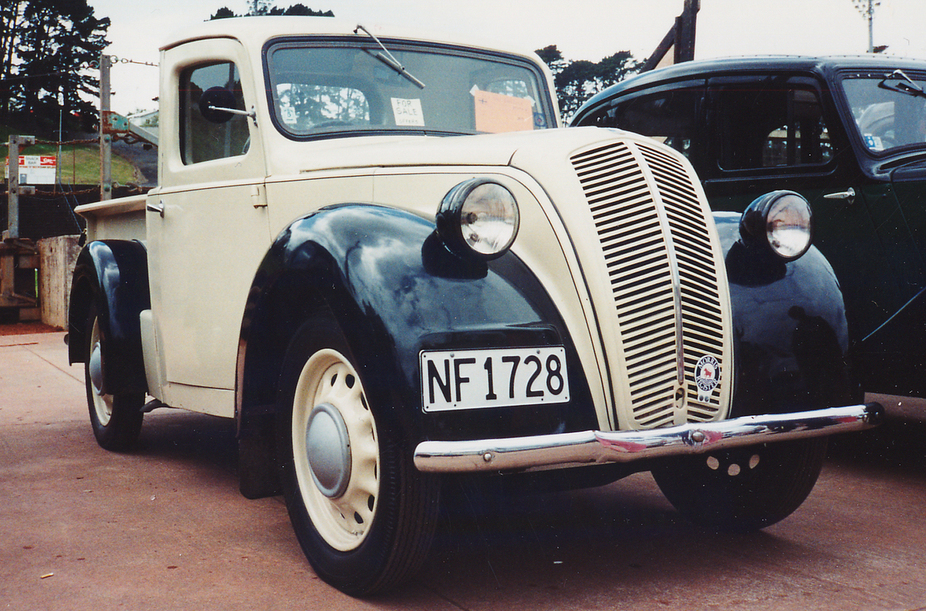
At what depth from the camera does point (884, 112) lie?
489 cm

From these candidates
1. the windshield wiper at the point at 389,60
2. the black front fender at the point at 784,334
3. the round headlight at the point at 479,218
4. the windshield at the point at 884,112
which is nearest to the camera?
the round headlight at the point at 479,218

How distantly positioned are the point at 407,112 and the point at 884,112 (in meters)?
2.69

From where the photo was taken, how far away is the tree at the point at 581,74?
1461 centimetres

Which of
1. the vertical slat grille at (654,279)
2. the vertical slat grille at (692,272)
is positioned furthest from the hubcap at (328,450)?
the vertical slat grille at (692,272)

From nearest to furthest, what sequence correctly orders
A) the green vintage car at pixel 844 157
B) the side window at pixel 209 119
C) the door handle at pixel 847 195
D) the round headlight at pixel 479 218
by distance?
1. the round headlight at pixel 479 218
2. the side window at pixel 209 119
3. the green vintage car at pixel 844 157
4. the door handle at pixel 847 195

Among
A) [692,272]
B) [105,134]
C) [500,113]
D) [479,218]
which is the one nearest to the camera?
[479,218]

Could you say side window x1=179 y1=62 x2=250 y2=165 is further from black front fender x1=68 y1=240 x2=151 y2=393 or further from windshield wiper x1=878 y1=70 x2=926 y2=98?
windshield wiper x1=878 y1=70 x2=926 y2=98

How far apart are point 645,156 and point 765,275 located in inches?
23.3

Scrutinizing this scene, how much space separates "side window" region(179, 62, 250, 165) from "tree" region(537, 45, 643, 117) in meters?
7.35

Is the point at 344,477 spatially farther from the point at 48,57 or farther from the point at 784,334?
the point at 48,57

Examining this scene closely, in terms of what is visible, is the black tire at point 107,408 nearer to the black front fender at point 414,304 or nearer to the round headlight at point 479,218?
the black front fender at point 414,304

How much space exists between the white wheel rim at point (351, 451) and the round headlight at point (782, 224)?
1454 mm

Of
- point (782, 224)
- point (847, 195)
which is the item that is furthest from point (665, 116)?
point (782, 224)

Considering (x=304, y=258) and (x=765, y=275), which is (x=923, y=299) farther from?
(x=304, y=258)
